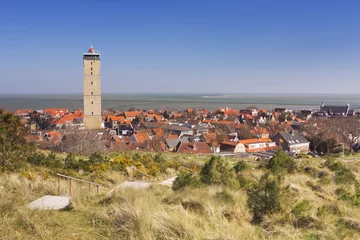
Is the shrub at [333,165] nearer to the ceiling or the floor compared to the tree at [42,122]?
nearer to the ceiling

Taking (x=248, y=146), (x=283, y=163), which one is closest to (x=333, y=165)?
(x=283, y=163)

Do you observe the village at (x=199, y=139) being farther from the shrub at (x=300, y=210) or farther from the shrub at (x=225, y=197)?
the shrub at (x=300, y=210)

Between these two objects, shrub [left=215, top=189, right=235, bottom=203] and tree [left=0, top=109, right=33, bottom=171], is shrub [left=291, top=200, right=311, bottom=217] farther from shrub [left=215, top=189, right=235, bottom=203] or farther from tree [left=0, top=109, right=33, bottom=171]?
tree [left=0, top=109, right=33, bottom=171]

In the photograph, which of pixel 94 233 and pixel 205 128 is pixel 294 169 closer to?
pixel 94 233

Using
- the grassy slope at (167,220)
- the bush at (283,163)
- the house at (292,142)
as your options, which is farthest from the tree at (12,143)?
the house at (292,142)

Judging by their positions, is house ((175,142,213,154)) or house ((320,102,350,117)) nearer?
house ((175,142,213,154))

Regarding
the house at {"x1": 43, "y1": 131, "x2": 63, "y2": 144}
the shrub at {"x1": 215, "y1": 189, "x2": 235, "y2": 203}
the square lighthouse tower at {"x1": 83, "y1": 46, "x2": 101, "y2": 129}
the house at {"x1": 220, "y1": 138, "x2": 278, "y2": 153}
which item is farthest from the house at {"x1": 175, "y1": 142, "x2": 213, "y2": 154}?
the shrub at {"x1": 215, "y1": 189, "x2": 235, "y2": 203}

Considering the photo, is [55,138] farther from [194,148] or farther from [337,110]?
[337,110]
